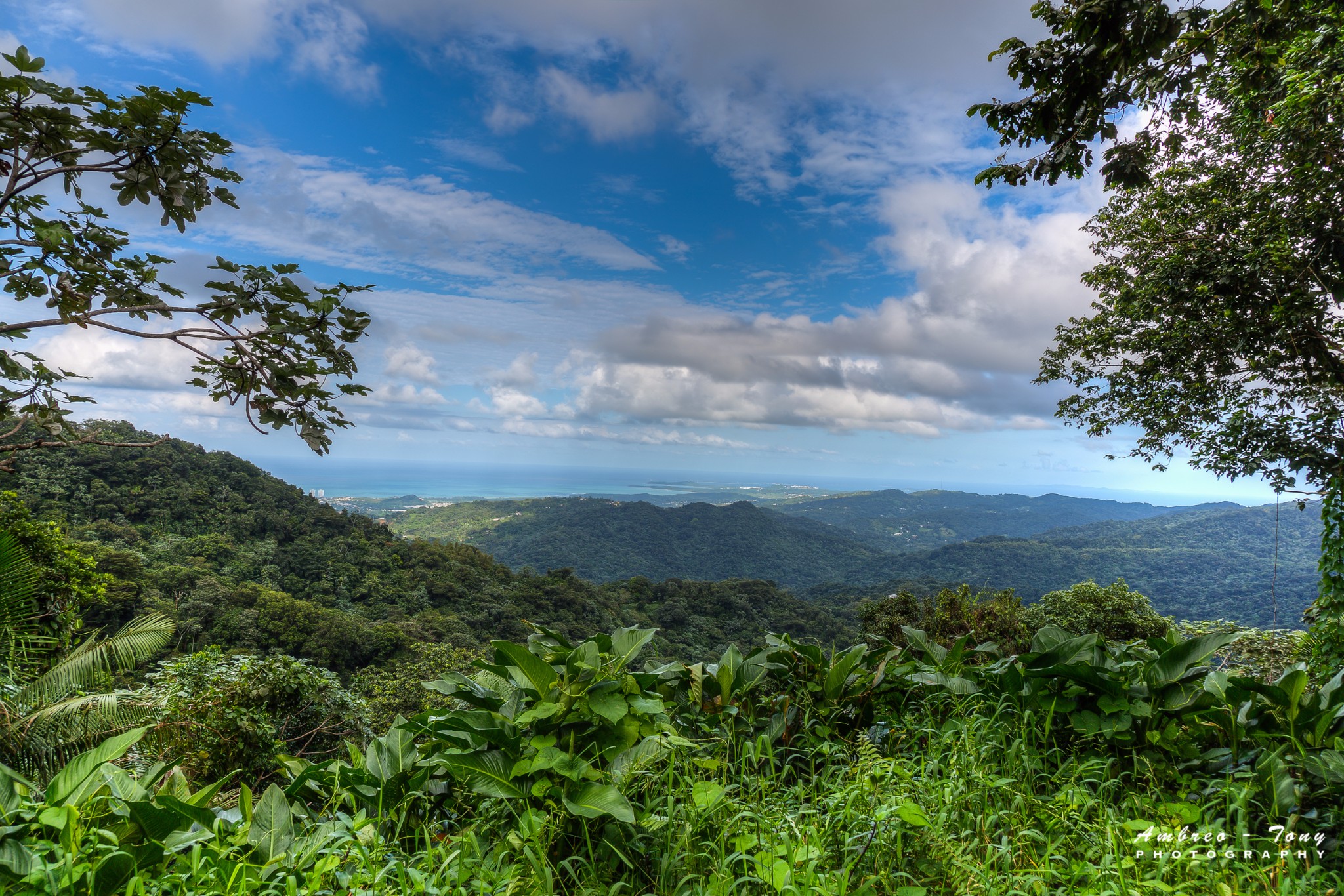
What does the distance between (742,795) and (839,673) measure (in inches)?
22.0

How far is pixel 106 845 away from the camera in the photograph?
1.10 metres

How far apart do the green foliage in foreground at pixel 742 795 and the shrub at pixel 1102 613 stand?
27.8ft

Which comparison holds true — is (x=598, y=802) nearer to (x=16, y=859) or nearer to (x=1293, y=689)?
(x=16, y=859)

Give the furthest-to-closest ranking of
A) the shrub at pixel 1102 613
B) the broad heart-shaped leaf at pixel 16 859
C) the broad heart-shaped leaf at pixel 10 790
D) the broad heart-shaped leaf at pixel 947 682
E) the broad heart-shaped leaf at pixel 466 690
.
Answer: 1. the shrub at pixel 1102 613
2. the broad heart-shaped leaf at pixel 947 682
3. the broad heart-shaped leaf at pixel 466 690
4. the broad heart-shaped leaf at pixel 10 790
5. the broad heart-shaped leaf at pixel 16 859

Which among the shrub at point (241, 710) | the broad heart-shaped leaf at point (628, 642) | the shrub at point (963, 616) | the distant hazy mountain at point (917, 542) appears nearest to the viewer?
the broad heart-shaped leaf at point (628, 642)

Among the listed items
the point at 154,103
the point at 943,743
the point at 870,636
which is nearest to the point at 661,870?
the point at 943,743

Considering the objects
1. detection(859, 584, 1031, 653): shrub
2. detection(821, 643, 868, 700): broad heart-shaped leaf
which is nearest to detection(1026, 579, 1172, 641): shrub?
detection(859, 584, 1031, 653): shrub

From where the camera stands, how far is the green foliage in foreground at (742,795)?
3.93ft

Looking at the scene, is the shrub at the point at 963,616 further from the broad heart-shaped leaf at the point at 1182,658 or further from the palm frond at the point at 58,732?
the palm frond at the point at 58,732

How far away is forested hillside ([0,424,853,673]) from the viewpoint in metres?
16.8

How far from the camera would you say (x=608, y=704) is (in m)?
1.40

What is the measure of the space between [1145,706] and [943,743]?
Result: 582 mm

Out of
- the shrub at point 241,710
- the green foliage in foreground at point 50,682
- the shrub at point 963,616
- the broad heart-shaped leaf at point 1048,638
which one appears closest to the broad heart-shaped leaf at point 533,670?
the broad heart-shaped leaf at point 1048,638

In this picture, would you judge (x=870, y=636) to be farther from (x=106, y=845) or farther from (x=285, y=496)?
(x=285, y=496)
